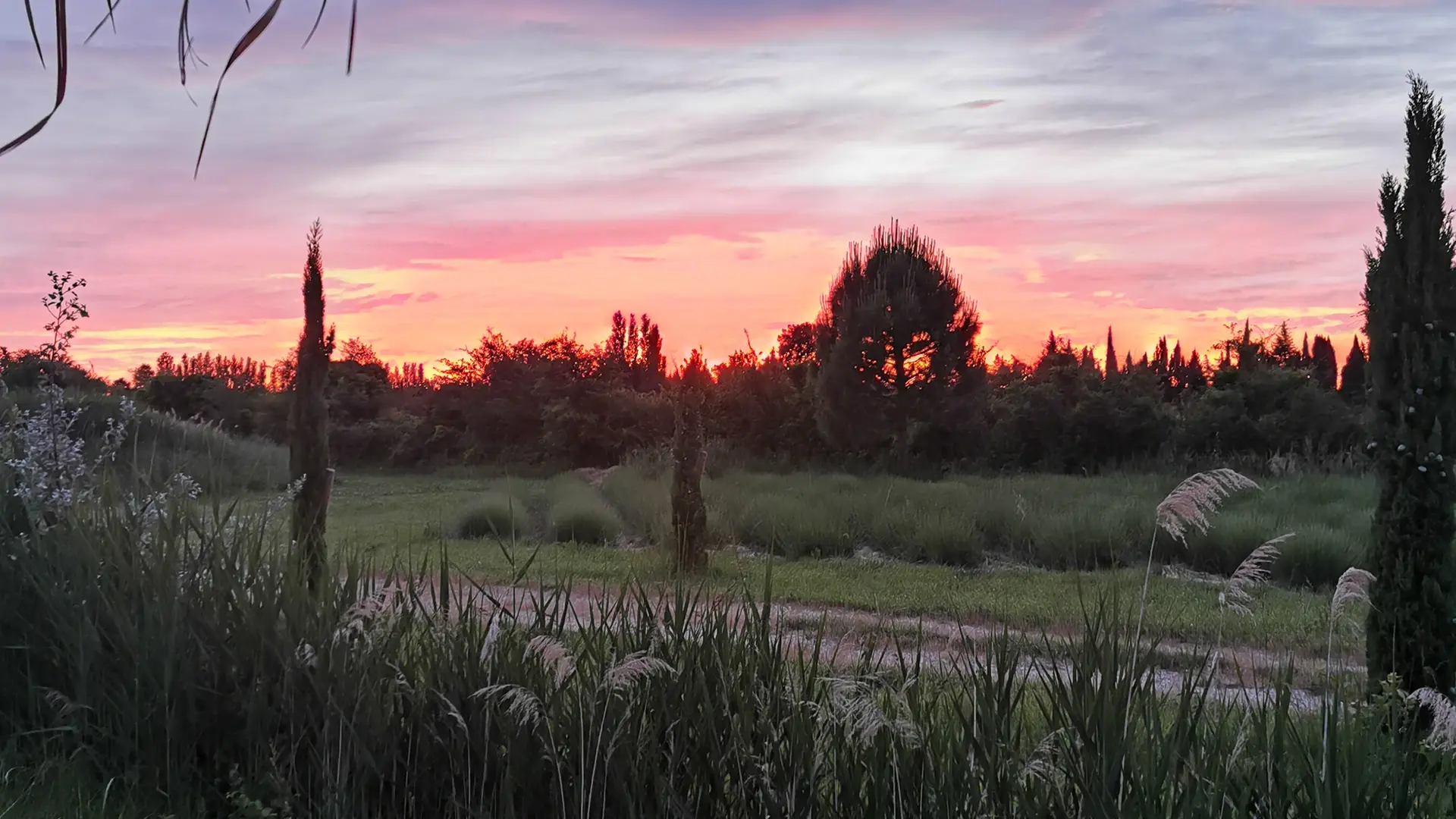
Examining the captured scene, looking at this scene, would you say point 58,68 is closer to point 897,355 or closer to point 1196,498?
point 1196,498

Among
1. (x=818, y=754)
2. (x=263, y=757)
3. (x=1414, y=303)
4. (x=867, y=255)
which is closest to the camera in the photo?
(x=818, y=754)

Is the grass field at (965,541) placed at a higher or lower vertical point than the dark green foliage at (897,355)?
lower

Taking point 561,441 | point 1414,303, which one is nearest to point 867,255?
point 561,441

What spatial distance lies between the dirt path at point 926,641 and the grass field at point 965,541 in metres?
0.28

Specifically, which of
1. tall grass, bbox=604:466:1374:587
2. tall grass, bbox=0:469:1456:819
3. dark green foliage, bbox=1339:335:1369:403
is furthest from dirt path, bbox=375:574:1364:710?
dark green foliage, bbox=1339:335:1369:403

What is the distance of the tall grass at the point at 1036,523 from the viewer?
38.2ft

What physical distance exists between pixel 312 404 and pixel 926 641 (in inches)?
216

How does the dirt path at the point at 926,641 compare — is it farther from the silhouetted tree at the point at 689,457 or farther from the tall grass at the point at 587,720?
the silhouetted tree at the point at 689,457

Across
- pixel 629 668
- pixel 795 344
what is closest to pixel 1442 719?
pixel 629 668

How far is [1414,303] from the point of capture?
16.8ft

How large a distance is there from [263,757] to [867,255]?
2658 cm

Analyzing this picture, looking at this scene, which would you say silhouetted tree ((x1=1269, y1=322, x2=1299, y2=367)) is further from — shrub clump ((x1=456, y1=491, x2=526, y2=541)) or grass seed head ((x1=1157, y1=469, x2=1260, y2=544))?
grass seed head ((x1=1157, y1=469, x2=1260, y2=544))

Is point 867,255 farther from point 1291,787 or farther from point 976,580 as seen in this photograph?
point 1291,787

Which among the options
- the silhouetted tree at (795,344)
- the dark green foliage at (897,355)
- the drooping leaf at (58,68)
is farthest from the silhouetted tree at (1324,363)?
the drooping leaf at (58,68)
